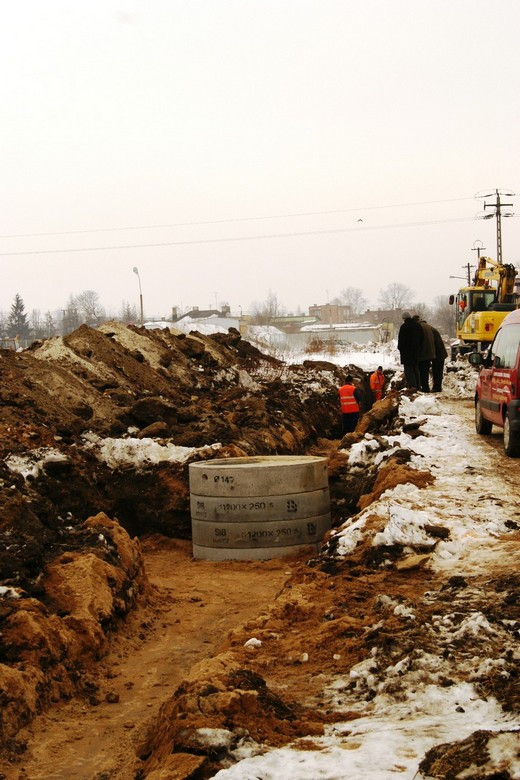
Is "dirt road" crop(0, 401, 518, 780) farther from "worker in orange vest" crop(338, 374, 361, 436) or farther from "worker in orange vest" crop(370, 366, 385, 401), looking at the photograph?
"worker in orange vest" crop(370, 366, 385, 401)

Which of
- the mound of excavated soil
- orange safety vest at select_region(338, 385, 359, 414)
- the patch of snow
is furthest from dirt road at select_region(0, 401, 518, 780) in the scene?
orange safety vest at select_region(338, 385, 359, 414)

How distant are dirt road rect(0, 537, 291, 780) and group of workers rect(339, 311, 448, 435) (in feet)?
28.6

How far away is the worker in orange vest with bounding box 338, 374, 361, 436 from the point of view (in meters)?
20.5

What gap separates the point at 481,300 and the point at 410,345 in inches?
483

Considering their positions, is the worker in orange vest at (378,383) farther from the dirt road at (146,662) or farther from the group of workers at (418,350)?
the dirt road at (146,662)

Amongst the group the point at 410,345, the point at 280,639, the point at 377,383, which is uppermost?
the point at 410,345

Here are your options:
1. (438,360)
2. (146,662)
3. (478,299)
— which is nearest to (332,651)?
(146,662)

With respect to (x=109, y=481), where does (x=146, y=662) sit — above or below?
below

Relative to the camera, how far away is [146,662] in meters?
7.66

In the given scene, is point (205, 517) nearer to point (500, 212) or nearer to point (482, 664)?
point (482, 664)

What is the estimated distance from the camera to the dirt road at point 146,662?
17.9ft

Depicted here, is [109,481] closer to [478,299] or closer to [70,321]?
[478,299]

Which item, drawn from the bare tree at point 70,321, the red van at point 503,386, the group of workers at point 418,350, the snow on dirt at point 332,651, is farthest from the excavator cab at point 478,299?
the bare tree at point 70,321

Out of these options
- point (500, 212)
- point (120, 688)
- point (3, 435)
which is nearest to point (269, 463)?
point (3, 435)
